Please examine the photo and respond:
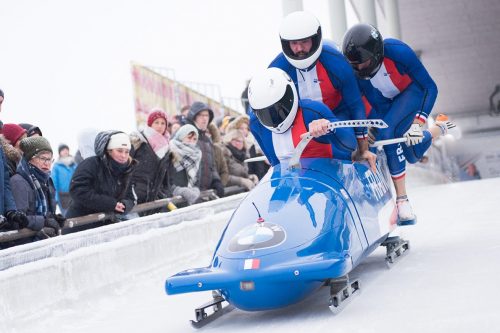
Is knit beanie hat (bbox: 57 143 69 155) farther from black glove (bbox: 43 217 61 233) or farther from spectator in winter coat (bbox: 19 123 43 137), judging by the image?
black glove (bbox: 43 217 61 233)

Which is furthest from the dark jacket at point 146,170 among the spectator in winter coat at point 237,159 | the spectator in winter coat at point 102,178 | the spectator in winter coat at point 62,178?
the spectator in winter coat at point 237,159

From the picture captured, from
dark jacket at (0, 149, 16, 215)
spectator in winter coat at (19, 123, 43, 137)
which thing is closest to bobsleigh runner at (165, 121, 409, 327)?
dark jacket at (0, 149, 16, 215)

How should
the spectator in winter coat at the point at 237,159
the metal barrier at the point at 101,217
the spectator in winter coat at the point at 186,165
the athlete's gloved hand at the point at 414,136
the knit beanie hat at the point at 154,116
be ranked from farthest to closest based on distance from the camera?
the spectator in winter coat at the point at 237,159 → the spectator in winter coat at the point at 186,165 → the knit beanie hat at the point at 154,116 → the athlete's gloved hand at the point at 414,136 → the metal barrier at the point at 101,217

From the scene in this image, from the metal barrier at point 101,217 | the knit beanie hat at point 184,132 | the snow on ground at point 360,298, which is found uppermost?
the knit beanie hat at point 184,132

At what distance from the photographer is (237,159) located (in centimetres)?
762

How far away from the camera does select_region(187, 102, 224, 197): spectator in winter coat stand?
6520 millimetres

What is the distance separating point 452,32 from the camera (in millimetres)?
21328

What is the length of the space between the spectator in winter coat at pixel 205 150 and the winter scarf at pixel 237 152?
2.44ft

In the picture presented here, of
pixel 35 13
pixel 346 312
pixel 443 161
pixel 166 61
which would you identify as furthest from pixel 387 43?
pixel 443 161

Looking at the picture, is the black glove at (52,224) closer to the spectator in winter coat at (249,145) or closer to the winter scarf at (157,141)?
the winter scarf at (157,141)

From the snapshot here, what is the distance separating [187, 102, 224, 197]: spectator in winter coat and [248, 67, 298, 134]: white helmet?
297 cm

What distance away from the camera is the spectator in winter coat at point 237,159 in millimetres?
7340

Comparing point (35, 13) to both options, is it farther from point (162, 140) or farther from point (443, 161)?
point (443, 161)

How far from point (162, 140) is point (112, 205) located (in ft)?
3.59
